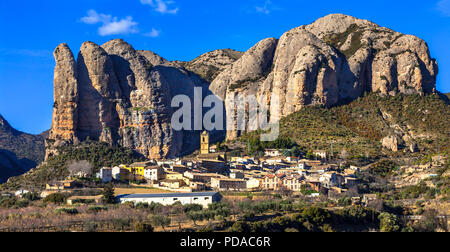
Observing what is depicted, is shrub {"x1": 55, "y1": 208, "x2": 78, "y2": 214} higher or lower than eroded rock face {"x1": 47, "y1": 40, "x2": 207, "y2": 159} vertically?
lower

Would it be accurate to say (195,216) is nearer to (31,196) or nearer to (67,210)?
(67,210)

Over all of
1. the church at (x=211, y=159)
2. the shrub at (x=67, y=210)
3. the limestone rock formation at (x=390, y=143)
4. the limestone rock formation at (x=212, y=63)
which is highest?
the limestone rock formation at (x=212, y=63)

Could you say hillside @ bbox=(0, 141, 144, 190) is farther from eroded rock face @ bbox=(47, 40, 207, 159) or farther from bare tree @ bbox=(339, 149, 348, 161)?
bare tree @ bbox=(339, 149, 348, 161)

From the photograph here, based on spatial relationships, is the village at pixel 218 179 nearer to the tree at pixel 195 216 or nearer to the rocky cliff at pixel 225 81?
the tree at pixel 195 216

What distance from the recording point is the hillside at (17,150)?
118019mm

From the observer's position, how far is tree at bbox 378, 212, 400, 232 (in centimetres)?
5294

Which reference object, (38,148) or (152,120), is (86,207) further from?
(38,148)

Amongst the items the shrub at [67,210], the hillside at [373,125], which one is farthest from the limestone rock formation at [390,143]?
the shrub at [67,210]

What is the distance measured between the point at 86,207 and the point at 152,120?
50.0 m

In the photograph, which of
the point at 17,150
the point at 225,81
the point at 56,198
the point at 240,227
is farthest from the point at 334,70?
the point at 17,150

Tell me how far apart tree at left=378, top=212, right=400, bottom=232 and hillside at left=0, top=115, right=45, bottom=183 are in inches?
2725

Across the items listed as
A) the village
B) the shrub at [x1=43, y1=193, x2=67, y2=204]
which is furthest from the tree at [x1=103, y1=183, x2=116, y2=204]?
the shrub at [x1=43, y1=193, x2=67, y2=204]

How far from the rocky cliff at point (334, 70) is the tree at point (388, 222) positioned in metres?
54.4
